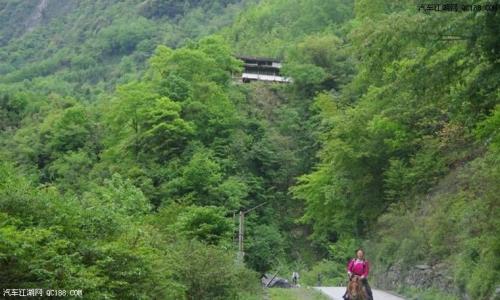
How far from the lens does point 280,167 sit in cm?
5250

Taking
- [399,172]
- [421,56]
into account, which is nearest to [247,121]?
[399,172]

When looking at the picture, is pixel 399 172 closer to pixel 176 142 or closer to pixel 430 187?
pixel 430 187

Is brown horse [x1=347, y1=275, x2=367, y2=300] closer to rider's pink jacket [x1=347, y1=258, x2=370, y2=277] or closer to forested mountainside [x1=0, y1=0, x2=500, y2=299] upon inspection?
rider's pink jacket [x1=347, y1=258, x2=370, y2=277]

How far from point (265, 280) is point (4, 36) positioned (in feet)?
511

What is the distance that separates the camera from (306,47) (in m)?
62.6

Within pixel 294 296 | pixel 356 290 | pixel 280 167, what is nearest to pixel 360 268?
pixel 356 290

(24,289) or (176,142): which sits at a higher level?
(24,289)

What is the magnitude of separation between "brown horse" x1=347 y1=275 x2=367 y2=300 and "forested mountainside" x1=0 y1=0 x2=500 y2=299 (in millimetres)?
3163

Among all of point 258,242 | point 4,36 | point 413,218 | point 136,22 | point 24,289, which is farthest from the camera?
point 4,36

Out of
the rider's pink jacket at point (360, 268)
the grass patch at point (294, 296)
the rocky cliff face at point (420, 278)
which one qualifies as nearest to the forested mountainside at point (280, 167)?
the rocky cliff face at point (420, 278)

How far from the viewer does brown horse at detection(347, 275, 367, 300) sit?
15.2 meters

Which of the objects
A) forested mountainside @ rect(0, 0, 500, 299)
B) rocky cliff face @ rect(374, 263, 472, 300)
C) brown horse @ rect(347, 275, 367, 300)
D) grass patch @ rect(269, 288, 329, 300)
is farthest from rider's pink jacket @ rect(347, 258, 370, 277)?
grass patch @ rect(269, 288, 329, 300)

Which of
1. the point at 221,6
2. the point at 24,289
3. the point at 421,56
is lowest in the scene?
the point at 221,6

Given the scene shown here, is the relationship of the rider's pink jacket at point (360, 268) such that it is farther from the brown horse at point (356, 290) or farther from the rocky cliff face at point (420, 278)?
the rocky cliff face at point (420, 278)
